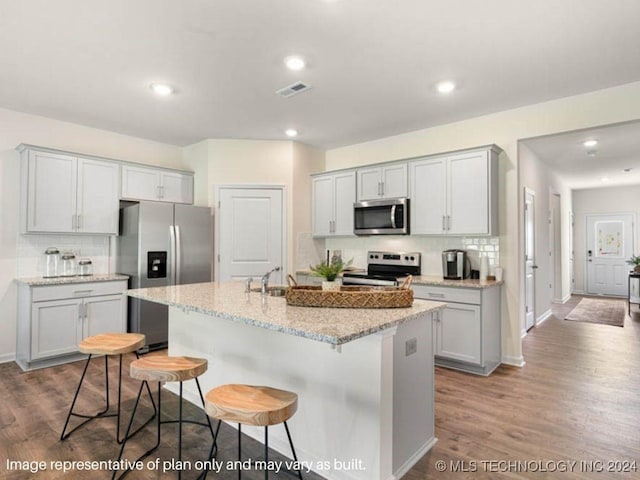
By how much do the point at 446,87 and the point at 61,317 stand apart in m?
4.38

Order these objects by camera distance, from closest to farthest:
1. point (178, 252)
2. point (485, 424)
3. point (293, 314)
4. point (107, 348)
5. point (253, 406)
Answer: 1. point (253, 406)
2. point (293, 314)
3. point (107, 348)
4. point (485, 424)
5. point (178, 252)

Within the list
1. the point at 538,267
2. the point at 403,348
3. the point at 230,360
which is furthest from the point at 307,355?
the point at 538,267

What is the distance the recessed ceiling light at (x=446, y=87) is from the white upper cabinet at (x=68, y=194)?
372 centimetres

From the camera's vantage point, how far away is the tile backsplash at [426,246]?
13.3ft

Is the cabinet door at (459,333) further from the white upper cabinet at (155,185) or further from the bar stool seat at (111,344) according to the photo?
the white upper cabinet at (155,185)

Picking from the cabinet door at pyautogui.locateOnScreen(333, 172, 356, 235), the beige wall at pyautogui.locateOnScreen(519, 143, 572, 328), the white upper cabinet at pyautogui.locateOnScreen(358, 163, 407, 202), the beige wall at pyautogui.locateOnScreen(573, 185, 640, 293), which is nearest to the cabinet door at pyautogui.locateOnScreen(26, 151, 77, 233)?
the cabinet door at pyautogui.locateOnScreen(333, 172, 356, 235)

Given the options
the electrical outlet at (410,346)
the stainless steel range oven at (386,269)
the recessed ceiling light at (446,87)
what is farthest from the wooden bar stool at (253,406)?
the recessed ceiling light at (446,87)

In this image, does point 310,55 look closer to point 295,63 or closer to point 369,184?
point 295,63

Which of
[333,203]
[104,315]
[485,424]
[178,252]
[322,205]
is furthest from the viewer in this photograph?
[322,205]

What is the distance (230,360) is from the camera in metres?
2.60

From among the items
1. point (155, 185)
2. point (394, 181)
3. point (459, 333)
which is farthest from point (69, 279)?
point (459, 333)

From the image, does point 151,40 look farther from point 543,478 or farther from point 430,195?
point 543,478

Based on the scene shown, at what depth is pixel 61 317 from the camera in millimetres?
3824

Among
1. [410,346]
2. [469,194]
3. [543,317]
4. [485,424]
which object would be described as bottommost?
[485,424]
